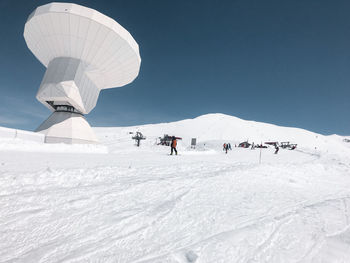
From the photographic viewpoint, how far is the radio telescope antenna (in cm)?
1630

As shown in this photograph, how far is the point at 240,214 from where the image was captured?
2811mm

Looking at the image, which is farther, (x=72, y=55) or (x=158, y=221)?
(x=72, y=55)

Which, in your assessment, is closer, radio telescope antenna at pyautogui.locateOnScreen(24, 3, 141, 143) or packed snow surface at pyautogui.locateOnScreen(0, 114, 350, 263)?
packed snow surface at pyautogui.locateOnScreen(0, 114, 350, 263)

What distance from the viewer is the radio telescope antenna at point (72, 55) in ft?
53.5

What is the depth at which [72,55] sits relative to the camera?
19.0m

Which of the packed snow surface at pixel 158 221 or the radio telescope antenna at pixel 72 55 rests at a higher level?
the radio telescope antenna at pixel 72 55

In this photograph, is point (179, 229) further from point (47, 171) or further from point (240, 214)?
point (47, 171)

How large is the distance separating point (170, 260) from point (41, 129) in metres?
22.5

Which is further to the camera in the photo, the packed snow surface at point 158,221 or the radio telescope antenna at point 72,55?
the radio telescope antenna at point 72,55

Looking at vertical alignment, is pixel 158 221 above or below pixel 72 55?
A: below

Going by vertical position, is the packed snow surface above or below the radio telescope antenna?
below

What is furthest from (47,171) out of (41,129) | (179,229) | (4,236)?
(41,129)

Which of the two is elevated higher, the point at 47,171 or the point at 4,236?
the point at 47,171

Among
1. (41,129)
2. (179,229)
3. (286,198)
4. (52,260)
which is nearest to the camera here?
(52,260)
